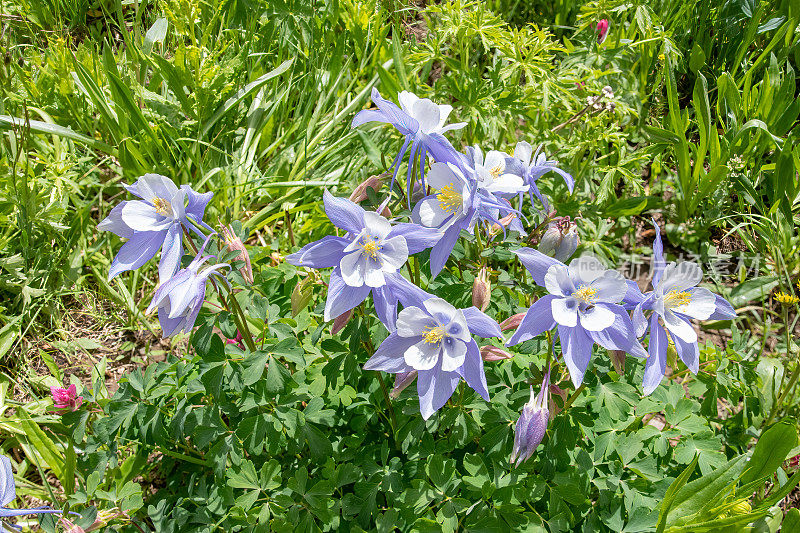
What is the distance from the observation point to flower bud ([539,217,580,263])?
5.08ft

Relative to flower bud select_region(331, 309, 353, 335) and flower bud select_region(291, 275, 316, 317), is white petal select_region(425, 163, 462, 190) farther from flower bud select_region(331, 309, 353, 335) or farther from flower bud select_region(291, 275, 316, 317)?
flower bud select_region(291, 275, 316, 317)

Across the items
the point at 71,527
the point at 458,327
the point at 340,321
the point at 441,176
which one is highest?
the point at 441,176

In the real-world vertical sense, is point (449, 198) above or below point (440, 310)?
above

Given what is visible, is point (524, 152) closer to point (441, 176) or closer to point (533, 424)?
point (441, 176)

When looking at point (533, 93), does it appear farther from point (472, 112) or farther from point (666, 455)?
point (666, 455)

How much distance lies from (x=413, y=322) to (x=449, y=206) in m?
0.28

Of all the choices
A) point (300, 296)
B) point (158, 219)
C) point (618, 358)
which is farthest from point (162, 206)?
point (618, 358)

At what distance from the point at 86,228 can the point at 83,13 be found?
1.42 metres

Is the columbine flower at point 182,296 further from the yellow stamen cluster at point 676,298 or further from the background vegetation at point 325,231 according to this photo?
the yellow stamen cluster at point 676,298

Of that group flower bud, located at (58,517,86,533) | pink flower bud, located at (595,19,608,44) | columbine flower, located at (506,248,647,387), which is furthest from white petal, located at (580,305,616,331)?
pink flower bud, located at (595,19,608,44)

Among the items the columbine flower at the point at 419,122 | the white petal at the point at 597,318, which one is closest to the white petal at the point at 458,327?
the white petal at the point at 597,318

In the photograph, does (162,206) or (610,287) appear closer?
(610,287)

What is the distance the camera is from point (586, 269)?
1290 millimetres

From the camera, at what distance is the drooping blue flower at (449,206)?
4.51 ft
